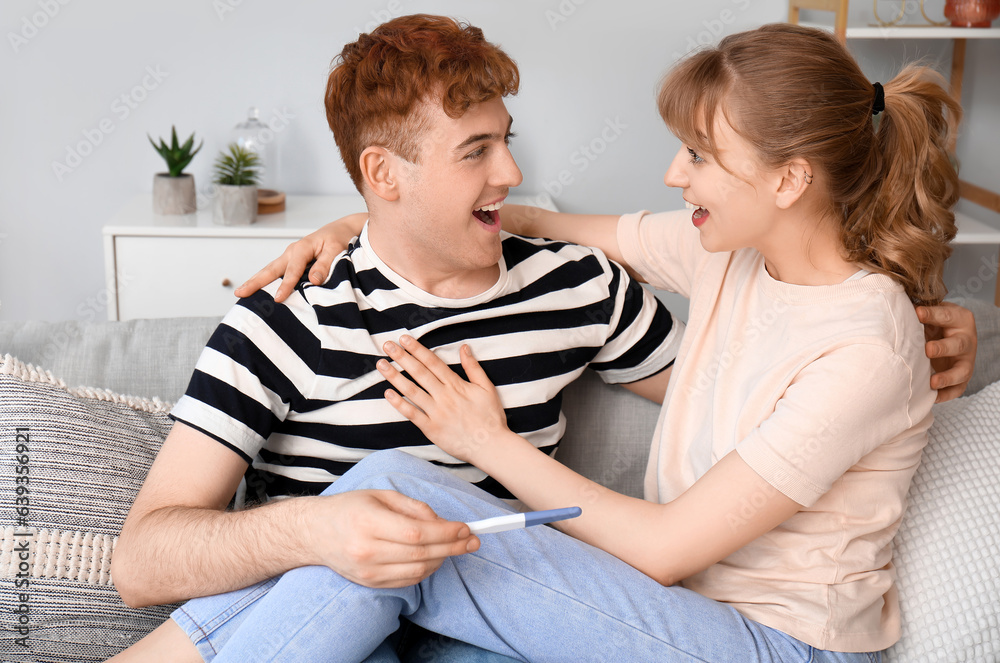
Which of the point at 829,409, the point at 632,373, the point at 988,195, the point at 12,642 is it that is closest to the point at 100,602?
the point at 12,642

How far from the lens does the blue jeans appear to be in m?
0.98

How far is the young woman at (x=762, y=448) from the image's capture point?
3.19 feet

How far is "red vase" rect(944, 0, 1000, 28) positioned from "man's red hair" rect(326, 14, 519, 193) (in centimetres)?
156

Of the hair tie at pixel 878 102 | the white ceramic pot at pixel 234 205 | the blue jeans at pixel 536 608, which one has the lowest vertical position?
the blue jeans at pixel 536 608

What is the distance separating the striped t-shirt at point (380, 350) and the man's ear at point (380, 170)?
93 mm

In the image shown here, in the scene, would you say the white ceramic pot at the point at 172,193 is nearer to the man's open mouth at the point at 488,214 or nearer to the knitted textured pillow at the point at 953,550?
the man's open mouth at the point at 488,214

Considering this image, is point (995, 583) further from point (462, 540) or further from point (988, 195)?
point (988, 195)

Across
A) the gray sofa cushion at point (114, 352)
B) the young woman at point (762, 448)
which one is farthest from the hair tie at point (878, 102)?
the gray sofa cushion at point (114, 352)

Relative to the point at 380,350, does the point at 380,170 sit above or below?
above

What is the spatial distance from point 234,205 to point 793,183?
154 centimetres

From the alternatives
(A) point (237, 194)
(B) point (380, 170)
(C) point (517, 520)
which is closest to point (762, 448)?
(C) point (517, 520)

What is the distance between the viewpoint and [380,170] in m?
1.24

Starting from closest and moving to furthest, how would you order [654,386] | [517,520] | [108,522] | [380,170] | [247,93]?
1. [517,520]
2. [108,522]
3. [380,170]
4. [654,386]
5. [247,93]

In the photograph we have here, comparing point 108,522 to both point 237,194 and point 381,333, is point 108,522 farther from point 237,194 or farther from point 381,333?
point 237,194
